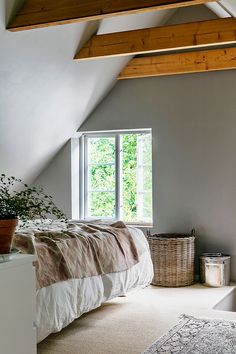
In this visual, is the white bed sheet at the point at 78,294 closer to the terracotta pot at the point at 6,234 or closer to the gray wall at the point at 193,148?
the terracotta pot at the point at 6,234

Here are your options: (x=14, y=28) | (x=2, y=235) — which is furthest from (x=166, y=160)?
(x=2, y=235)

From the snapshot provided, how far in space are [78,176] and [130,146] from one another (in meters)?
0.80

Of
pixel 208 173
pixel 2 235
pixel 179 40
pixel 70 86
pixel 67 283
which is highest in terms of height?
pixel 179 40

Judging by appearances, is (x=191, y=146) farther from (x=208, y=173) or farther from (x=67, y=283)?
(x=67, y=283)

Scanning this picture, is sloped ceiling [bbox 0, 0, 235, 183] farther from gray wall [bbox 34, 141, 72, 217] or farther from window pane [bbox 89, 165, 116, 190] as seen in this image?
window pane [bbox 89, 165, 116, 190]

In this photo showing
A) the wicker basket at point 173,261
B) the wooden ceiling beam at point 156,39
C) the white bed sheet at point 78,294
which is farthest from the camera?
the wicker basket at point 173,261

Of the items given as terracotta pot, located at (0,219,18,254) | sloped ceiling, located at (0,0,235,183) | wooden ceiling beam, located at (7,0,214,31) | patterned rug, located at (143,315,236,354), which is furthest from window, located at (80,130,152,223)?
terracotta pot, located at (0,219,18,254)

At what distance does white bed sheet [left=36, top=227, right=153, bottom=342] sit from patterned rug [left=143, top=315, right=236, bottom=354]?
0.57 metres

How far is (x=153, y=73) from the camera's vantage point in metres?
5.93

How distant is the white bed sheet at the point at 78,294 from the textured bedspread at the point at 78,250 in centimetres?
Answer: 6

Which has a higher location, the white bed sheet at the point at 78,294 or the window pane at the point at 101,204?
the window pane at the point at 101,204

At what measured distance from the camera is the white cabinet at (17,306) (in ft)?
6.76

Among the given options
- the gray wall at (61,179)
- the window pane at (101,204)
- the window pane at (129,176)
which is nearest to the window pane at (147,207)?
the window pane at (129,176)

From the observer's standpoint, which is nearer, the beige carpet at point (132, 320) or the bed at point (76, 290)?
the bed at point (76, 290)
